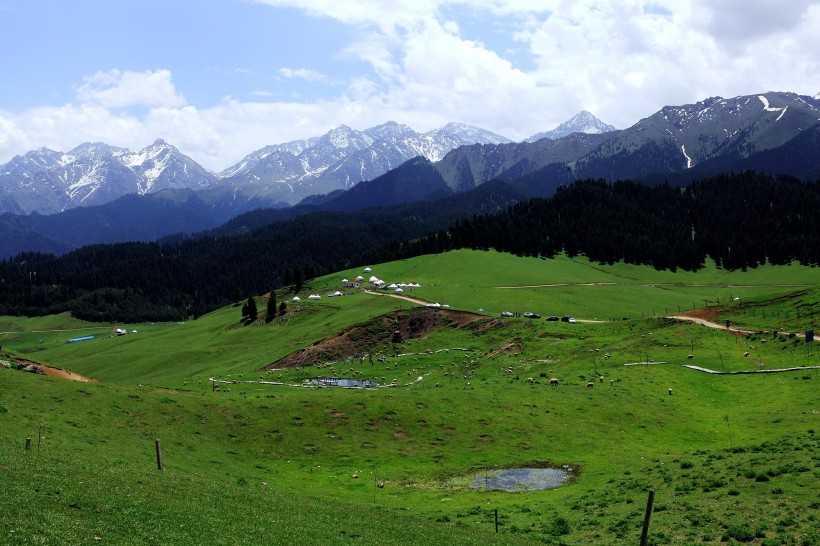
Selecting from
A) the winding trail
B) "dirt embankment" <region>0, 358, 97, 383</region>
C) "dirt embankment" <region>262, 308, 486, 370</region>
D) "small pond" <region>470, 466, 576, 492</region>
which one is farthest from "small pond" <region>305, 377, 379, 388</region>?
"small pond" <region>470, 466, 576, 492</region>

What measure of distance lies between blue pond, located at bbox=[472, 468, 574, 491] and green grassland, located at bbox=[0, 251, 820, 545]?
3.72 feet

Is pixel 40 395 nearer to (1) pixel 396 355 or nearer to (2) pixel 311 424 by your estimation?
(2) pixel 311 424

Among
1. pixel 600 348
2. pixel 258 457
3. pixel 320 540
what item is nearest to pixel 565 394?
pixel 600 348

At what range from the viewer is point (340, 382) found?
9362 cm

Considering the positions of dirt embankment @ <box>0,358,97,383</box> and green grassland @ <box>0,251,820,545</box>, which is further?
dirt embankment @ <box>0,358,97,383</box>

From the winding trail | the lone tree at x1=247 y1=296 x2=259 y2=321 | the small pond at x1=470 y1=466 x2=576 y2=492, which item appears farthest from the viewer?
the lone tree at x1=247 y1=296 x2=259 y2=321

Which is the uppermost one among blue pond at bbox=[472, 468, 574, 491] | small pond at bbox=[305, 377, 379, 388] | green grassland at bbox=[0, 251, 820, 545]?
green grassland at bbox=[0, 251, 820, 545]

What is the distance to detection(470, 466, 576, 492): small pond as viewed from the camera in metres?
43.2

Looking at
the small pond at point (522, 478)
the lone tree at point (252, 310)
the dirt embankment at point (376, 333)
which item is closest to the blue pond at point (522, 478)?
the small pond at point (522, 478)

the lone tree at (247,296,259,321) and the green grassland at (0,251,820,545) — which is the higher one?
the lone tree at (247,296,259,321)

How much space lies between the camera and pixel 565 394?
64.9 metres

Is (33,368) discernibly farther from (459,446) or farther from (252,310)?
(252,310)

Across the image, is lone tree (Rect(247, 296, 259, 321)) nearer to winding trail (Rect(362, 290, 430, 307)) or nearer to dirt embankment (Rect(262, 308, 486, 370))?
winding trail (Rect(362, 290, 430, 307))

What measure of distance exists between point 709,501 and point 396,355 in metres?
81.0
